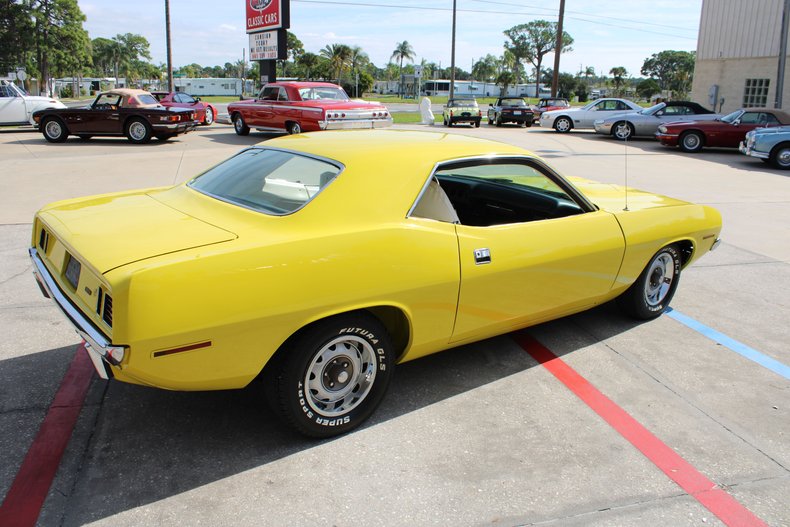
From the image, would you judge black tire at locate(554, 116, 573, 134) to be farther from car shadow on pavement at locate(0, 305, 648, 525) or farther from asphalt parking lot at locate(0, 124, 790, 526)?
car shadow on pavement at locate(0, 305, 648, 525)

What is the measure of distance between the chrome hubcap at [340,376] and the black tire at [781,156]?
1490 cm

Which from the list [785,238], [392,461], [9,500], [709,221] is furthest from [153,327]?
[785,238]

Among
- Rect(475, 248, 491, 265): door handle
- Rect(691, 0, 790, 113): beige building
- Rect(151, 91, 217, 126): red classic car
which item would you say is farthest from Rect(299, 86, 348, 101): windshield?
Rect(691, 0, 790, 113): beige building

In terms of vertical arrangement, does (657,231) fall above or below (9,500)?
above

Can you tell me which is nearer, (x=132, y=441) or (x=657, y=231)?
(x=132, y=441)

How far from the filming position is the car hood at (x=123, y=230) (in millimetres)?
2648

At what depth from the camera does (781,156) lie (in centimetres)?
1453

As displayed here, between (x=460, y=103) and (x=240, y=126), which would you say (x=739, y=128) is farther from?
(x=240, y=126)

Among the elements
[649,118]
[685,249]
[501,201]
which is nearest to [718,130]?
[649,118]

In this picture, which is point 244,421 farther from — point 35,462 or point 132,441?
point 35,462

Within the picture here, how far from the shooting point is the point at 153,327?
2.40 meters

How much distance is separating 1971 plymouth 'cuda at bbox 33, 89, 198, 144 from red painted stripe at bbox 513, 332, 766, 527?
15209 millimetres

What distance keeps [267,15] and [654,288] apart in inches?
859

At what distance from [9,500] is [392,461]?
5.23 feet
